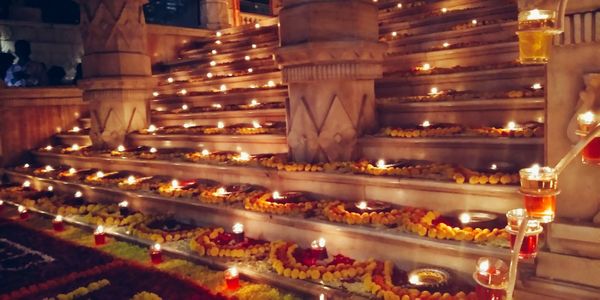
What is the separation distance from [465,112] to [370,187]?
5.63ft

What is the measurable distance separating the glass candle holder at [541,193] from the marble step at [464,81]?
4.65m

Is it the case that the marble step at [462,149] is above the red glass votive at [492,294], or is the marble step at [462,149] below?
above

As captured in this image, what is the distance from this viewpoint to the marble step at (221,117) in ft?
27.9

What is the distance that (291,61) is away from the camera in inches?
255

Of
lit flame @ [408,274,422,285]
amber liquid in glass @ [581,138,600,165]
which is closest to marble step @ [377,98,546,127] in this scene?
lit flame @ [408,274,422,285]

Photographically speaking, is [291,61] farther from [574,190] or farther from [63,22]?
[63,22]

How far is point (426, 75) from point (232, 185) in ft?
11.3

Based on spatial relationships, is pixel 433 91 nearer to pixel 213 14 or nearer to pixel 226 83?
pixel 226 83

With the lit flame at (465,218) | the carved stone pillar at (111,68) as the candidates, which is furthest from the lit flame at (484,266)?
the carved stone pillar at (111,68)

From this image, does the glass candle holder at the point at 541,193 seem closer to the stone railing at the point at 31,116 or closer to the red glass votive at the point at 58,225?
the red glass votive at the point at 58,225

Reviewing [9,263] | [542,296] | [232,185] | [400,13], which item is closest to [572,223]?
[542,296]

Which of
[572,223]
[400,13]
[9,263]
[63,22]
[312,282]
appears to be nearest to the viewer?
[572,223]

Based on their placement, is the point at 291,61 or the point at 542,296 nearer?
the point at 542,296

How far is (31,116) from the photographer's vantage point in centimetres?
1212
